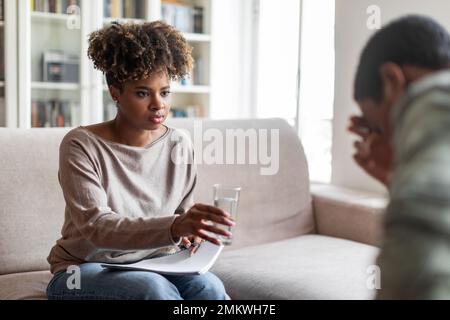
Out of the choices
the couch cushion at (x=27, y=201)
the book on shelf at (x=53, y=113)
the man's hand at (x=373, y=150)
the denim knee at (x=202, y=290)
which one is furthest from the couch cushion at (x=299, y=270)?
the book on shelf at (x=53, y=113)

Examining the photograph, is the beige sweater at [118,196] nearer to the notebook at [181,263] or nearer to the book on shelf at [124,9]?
the notebook at [181,263]

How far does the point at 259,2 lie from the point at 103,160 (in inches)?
94.1

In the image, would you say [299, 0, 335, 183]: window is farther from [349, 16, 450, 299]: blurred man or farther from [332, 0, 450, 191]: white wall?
[349, 16, 450, 299]: blurred man

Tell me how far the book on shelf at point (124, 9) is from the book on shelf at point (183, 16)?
4.9 inches

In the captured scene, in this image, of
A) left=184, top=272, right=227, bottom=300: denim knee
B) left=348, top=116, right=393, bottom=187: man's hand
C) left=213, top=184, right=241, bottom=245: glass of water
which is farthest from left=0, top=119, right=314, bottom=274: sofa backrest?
left=348, top=116, right=393, bottom=187: man's hand

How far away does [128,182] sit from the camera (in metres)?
1.49

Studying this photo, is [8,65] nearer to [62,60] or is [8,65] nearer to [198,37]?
[62,60]

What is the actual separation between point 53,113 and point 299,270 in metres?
1.91

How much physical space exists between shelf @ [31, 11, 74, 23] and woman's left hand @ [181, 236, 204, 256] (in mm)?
2060

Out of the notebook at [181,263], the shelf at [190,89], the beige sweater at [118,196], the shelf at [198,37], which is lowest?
the notebook at [181,263]

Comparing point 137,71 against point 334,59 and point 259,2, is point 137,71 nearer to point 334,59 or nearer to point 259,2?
point 334,59

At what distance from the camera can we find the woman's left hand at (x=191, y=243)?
150 cm

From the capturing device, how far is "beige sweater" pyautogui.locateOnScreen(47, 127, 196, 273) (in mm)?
1283

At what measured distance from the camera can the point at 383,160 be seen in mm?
552
